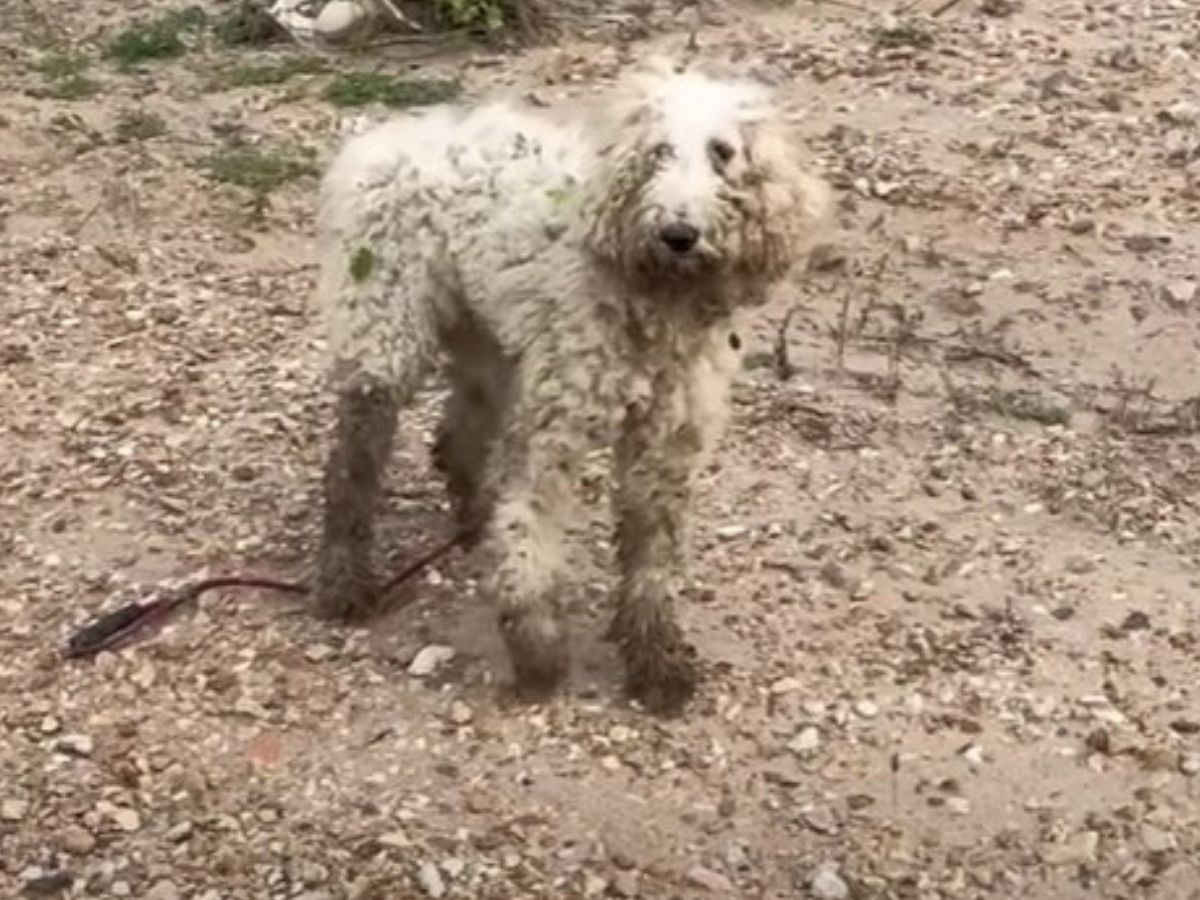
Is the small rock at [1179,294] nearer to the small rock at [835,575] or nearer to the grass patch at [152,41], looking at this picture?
the small rock at [835,575]

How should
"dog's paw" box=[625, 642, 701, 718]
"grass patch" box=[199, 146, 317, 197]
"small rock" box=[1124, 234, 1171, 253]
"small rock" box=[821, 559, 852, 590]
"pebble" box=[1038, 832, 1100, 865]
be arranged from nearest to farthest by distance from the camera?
"pebble" box=[1038, 832, 1100, 865]
"dog's paw" box=[625, 642, 701, 718]
"small rock" box=[821, 559, 852, 590]
"small rock" box=[1124, 234, 1171, 253]
"grass patch" box=[199, 146, 317, 197]

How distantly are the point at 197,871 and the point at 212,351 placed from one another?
2176 millimetres

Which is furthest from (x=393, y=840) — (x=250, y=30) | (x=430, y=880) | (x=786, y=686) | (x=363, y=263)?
(x=250, y=30)

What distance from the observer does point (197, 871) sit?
5133 mm

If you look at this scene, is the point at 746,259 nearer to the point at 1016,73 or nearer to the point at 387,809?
the point at 387,809

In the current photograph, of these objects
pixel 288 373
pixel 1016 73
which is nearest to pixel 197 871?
pixel 288 373

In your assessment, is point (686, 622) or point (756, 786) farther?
point (686, 622)

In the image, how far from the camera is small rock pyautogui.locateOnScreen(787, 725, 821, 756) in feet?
17.7

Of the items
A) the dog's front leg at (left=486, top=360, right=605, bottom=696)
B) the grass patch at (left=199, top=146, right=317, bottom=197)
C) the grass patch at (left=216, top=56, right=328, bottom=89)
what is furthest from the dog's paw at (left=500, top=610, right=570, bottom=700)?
the grass patch at (left=216, top=56, right=328, bottom=89)

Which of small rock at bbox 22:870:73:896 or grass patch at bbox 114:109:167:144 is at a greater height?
grass patch at bbox 114:109:167:144

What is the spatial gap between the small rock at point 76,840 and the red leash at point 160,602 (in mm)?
571

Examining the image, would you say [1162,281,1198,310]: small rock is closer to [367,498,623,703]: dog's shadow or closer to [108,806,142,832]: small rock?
[367,498,623,703]: dog's shadow

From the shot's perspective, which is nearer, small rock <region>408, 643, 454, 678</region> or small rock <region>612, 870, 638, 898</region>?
small rock <region>612, 870, 638, 898</region>

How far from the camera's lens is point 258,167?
8.08 meters
